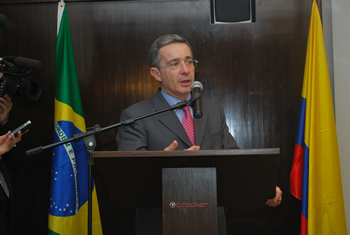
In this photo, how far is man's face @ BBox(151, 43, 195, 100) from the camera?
2.04m

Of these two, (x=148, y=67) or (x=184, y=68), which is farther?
(x=148, y=67)

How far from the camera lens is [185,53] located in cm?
208

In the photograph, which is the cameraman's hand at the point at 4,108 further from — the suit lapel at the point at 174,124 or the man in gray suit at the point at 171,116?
the suit lapel at the point at 174,124

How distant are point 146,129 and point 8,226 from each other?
4.07 ft

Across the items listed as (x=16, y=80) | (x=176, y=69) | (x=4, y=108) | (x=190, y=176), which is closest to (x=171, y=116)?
(x=176, y=69)

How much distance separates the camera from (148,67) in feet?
9.45

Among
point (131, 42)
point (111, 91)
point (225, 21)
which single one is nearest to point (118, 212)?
point (111, 91)

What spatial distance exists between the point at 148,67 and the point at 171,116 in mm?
1131

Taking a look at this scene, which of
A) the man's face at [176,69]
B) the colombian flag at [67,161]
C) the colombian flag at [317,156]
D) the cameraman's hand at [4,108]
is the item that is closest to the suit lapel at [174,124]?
the man's face at [176,69]

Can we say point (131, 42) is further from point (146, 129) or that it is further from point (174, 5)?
point (146, 129)

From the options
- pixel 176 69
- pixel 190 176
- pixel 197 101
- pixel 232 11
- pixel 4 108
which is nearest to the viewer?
pixel 190 176

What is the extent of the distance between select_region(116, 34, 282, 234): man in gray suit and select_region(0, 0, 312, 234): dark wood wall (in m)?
0.73

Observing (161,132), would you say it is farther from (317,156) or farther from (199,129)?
(317,156)

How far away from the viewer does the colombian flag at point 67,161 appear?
2.37 metres
